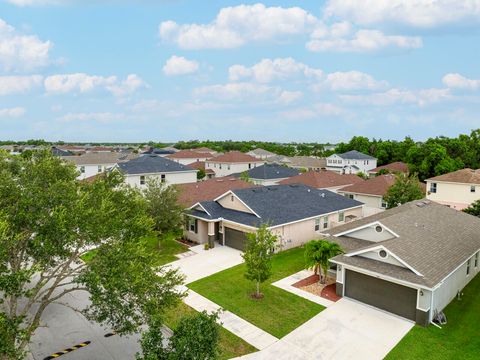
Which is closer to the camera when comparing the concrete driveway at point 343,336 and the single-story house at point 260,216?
the concrete driveway at point 343,336

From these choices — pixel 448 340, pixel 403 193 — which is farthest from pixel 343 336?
pixel 403 193

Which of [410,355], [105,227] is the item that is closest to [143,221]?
[105,227]

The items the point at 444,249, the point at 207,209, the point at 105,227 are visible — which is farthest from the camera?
the point at 207,209

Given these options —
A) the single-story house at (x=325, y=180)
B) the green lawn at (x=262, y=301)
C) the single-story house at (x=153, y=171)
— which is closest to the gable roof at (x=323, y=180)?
the single-story house at (x=325, y=180)

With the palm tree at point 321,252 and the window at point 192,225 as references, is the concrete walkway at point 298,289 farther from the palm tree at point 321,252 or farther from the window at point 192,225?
the window at point 192,225

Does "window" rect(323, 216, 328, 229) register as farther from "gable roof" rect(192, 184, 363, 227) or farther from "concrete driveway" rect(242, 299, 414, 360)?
"concrete driveway" rect(242, 299, 414, 360)

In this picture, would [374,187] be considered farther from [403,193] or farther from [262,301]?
[262,301]

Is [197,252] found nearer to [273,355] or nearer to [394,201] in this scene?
[273,355]
